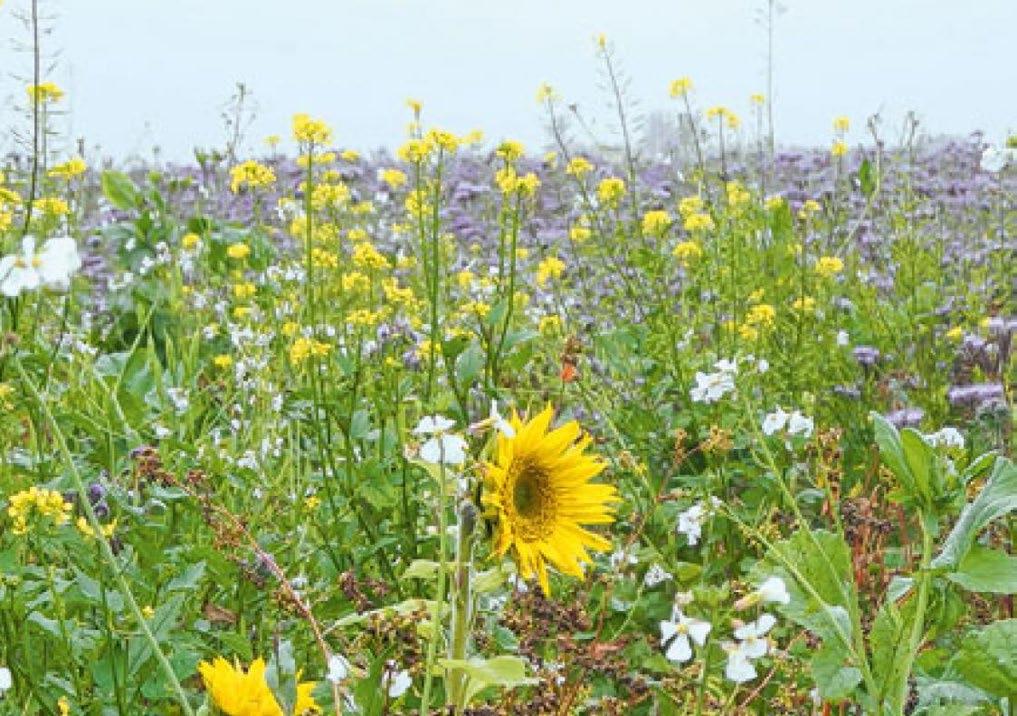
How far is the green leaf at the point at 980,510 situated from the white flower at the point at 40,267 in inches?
34.6

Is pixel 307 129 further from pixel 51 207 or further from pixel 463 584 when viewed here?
pixel 463 584

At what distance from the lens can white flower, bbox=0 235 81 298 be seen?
1.07 m

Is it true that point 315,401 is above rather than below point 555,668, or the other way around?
above

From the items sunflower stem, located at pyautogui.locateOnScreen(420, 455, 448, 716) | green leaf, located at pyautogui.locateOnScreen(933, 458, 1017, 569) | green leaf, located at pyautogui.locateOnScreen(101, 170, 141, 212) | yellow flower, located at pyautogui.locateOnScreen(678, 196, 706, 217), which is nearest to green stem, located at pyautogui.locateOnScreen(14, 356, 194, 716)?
sunflower stem, located at pyautogui.locateOnScreen(420, 455, 448, 716)

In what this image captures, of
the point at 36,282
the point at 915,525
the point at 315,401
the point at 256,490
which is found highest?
the point at 36,282

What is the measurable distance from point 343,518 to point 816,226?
2857mm

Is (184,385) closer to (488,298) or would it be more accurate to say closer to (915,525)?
(488,298)

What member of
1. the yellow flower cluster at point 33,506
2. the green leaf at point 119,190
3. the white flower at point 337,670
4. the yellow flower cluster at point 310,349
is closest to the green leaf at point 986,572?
the white flower at point 337,670

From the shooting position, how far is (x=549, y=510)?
59.4 inches

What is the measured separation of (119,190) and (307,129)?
2291 millimetres

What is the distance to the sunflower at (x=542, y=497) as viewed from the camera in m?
1.42

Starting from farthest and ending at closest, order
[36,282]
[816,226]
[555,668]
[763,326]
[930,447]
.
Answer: [816,226]
[763,326]
[555,668]
[930,447]
[36,282]

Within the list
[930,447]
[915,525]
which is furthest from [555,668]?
[915,525]

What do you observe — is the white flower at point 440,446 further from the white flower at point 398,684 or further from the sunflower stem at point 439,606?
the white flower at point 398,684
